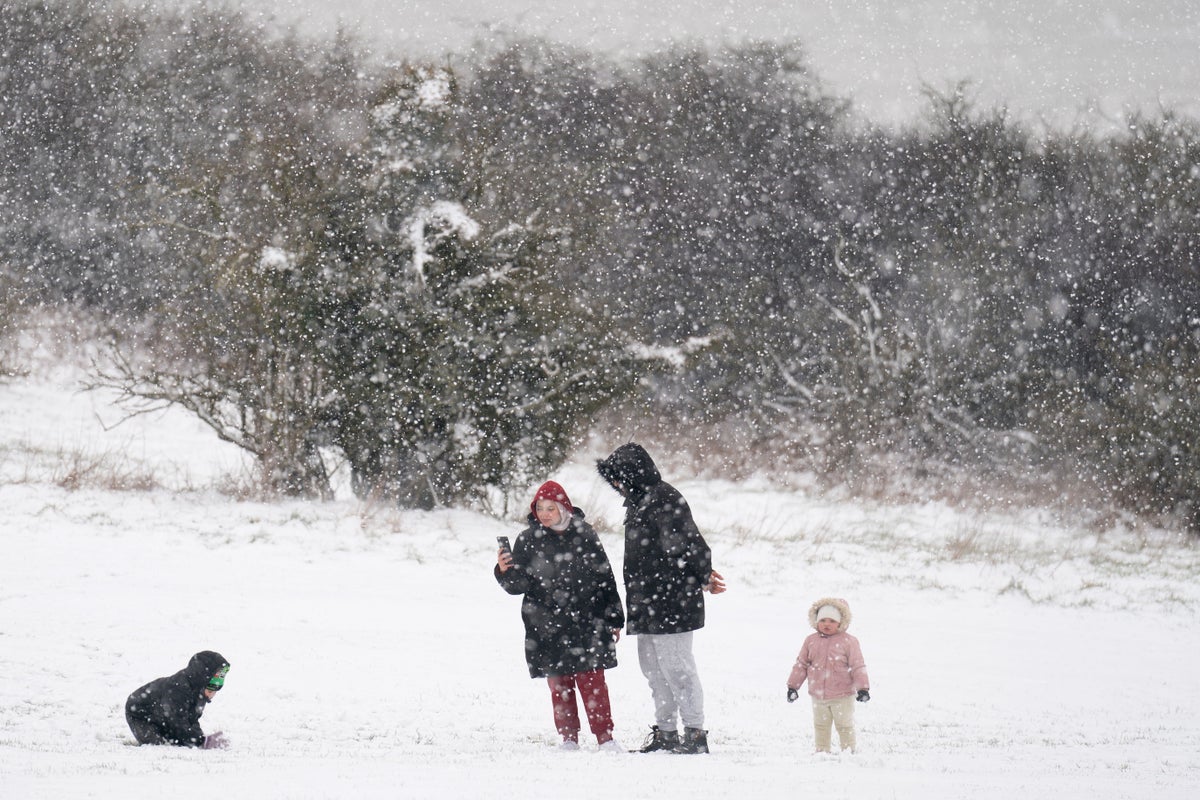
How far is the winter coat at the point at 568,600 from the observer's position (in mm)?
6375

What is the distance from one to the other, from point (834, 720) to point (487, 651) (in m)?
3.79

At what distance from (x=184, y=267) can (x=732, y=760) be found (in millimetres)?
20634

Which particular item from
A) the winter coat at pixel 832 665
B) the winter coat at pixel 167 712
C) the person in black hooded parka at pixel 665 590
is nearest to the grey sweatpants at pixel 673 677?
the person in black hooded parka at pixel 665 590

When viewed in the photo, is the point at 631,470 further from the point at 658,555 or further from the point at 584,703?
the point at 584,703

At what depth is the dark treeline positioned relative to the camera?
15102 mm

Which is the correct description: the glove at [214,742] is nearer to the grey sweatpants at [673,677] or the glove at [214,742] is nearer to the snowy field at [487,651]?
the snowy field at [487,651]

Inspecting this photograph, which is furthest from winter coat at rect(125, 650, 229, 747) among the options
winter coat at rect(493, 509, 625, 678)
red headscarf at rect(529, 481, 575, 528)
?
red headscarf at rect(529, 481, 575, 528)

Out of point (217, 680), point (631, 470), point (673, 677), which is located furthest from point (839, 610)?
point (217, 680)

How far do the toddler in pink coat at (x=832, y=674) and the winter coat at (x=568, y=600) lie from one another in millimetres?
1174

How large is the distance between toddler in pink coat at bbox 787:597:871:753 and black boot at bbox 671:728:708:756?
698mm

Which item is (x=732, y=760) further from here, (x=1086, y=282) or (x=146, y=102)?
(x=146, y=102)

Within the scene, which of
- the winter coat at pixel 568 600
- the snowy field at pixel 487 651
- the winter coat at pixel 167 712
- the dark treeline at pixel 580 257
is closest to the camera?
the snowy field at pixel 487 651

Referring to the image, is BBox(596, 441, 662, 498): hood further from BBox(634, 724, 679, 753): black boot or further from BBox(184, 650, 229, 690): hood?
BBox(184, 650, 229, 690): hood

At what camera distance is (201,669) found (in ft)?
20.5
